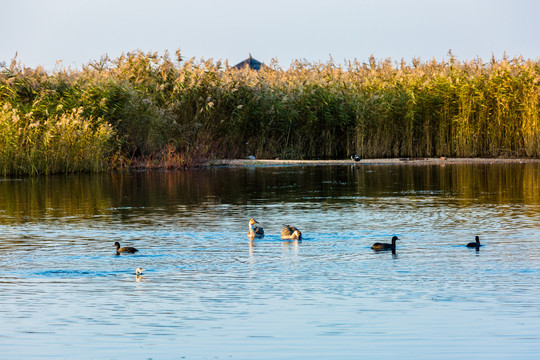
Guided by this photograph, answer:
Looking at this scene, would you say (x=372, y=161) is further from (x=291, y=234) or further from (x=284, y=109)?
(x=291, y=234)

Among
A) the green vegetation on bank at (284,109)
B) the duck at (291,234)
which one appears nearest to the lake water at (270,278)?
the duck at (291,234)

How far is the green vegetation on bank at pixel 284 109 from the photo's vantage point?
3200 centimetres

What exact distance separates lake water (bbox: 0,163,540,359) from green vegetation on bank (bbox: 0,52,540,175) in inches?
427

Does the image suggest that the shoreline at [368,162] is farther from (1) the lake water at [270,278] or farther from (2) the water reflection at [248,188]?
(1) the lake water at [270,278]

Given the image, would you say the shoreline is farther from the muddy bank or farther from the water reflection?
the water reflection

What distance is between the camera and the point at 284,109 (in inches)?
1431

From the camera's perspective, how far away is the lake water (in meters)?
7.49

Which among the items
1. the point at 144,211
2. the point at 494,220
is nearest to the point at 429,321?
the point at 494,220

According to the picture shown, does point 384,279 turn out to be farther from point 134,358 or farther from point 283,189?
point 283,189

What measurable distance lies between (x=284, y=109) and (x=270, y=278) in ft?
85.9

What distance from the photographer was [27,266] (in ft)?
38.1

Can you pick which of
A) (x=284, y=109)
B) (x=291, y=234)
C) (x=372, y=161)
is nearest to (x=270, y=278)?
(x=291, y=234)

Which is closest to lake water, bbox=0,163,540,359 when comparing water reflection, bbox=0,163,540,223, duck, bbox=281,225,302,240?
water reflection, bbox=0,163,540,223

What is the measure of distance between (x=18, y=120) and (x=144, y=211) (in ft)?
36.9
